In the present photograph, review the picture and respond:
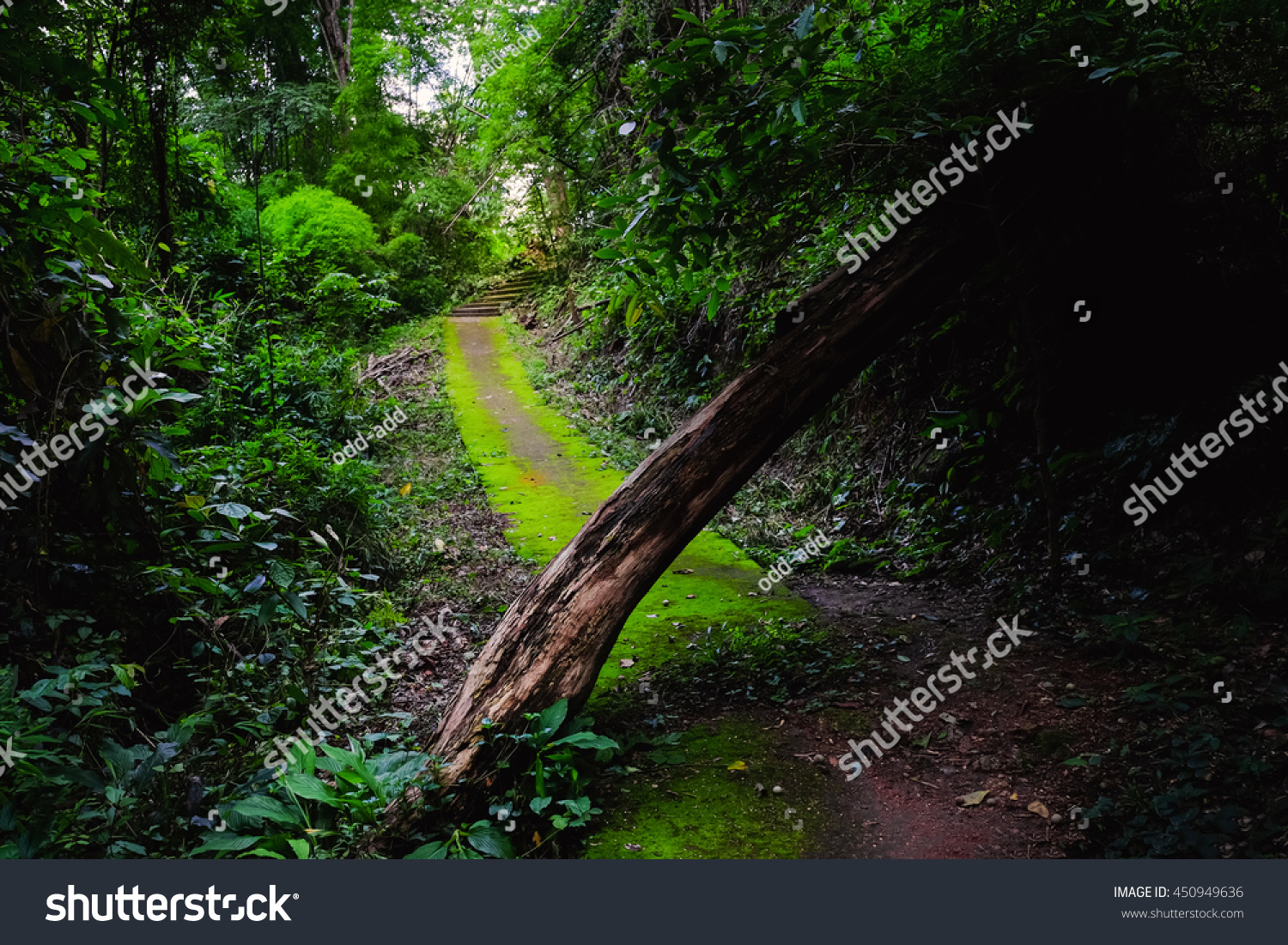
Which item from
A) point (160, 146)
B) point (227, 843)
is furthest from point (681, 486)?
point (160, 146)

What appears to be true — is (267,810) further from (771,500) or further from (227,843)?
(771,500)

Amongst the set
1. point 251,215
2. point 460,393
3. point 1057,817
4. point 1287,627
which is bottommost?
point 1057,817

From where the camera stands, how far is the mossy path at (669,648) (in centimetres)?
288

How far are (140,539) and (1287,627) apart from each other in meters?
5.17

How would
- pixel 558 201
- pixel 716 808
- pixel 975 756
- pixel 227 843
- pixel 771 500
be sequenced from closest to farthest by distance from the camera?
pixel 227 843 < pixel 716 808 < pixel 975 756 < pixel 771 500 < pixel 558 201

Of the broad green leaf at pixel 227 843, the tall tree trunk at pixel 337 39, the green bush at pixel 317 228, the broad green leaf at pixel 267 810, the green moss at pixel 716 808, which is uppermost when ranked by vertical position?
the tall tree trunk at pixel 337 39

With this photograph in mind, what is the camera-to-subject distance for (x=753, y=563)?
19.7 ft

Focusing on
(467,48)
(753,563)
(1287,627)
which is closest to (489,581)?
(753,563)

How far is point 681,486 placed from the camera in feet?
13.2

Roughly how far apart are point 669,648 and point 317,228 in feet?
33.6

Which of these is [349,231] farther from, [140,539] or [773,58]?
[773,58]

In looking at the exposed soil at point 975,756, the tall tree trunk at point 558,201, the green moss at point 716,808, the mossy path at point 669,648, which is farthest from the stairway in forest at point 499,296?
the green moss at point 716,808

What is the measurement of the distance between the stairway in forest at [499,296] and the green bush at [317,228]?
17.5 ft

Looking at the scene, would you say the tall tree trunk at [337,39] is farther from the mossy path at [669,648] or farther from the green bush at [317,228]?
the mossy path at [669,648]
